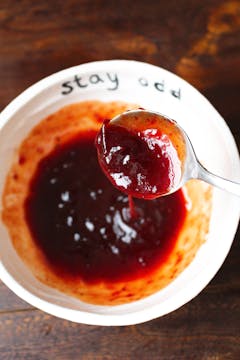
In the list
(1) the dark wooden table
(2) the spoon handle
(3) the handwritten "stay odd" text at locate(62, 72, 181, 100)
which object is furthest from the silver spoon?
(1) the dark wooden table

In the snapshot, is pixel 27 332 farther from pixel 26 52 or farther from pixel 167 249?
pixel 26 52

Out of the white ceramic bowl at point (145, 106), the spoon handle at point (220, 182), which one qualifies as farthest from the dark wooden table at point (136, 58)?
the spoon handle at point (220, 182)

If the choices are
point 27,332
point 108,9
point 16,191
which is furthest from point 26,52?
point 27,332

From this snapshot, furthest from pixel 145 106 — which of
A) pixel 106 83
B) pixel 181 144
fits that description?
pixel 181 144

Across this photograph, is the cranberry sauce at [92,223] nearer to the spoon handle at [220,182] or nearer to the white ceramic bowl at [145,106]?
the white ceramic bowl at [145,106]

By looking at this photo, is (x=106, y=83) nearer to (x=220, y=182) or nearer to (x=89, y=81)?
(x=89, y=81)

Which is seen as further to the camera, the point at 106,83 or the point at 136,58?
Answer: the point at 136,58
